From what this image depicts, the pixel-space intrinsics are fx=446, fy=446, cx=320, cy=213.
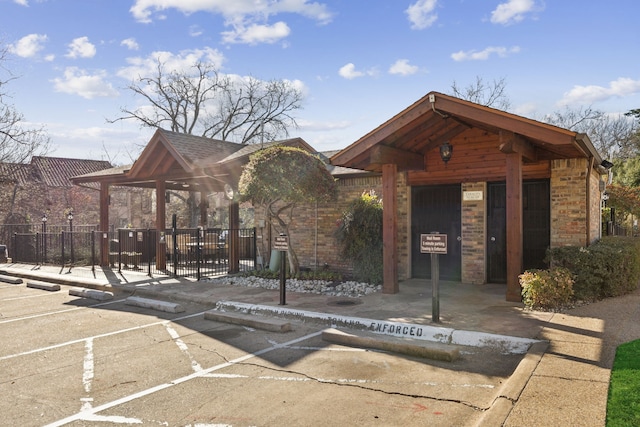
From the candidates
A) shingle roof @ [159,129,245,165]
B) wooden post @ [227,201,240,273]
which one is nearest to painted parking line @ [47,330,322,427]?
wooden post @ [227,201,240,273]

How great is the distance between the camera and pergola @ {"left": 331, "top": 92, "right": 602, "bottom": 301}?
7.72 meters

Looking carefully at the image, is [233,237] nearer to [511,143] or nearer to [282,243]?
[282,243]

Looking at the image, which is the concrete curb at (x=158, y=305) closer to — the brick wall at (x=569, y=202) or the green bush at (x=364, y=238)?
the green bush at (x=364, y=238)

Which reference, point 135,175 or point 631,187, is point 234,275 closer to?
point 135,175

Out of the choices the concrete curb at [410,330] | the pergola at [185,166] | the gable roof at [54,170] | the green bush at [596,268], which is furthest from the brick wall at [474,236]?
the gable roof at [54,170]

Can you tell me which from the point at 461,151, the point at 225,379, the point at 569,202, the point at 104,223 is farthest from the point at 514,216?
the point at 104,223

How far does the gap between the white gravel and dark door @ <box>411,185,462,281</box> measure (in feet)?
5.18

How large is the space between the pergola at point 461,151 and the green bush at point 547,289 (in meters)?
0.51

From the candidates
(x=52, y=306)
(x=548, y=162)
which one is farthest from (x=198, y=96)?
(x=548, y=162)

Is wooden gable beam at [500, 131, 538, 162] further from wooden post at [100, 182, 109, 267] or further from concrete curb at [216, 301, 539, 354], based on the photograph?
wooden post at [100, 182, 109, 267]

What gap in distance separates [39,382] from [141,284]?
6.57 meters

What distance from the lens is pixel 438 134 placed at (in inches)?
389

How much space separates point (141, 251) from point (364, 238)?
10061 millimetres

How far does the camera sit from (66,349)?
6211 millimetres
